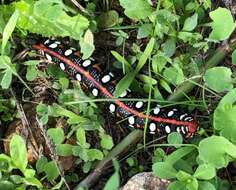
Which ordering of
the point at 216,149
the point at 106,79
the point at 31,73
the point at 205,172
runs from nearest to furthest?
1. the point at 216,149
2. the point at 205,172
3. the point at 106,79
4. the point at 31,73

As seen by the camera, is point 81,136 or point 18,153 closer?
point 18,153

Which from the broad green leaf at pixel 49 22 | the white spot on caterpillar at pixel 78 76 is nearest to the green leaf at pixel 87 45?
the broad green leaf at pixel 49 22

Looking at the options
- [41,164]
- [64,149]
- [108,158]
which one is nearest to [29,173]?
[41,164]

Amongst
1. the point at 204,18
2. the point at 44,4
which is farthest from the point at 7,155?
the point at 204,18

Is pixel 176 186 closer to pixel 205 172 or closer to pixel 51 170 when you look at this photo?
pixel 205 172

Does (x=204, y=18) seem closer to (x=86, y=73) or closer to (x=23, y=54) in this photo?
(x=86, y=73)

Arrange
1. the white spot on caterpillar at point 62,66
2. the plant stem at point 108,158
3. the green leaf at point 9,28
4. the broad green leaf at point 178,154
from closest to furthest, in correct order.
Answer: the broad green leaf at point 178,154 < the green leaf at point 9,28 < the plant stem at point 108,158 < the white spot on caterpillar at point 62,66

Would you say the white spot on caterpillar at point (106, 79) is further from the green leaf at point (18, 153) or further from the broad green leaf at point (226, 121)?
the broad green leaf at point (226, 121)

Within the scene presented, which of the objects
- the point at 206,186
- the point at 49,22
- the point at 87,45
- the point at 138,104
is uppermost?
the point at 49,22
